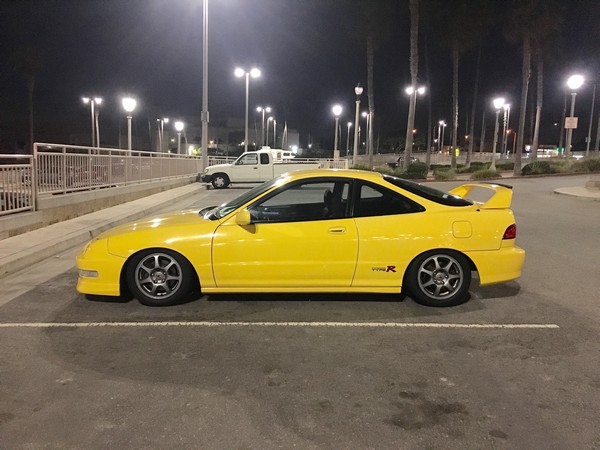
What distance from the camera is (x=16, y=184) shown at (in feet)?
32.3

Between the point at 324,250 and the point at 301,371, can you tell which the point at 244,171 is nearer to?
the point at 324,250

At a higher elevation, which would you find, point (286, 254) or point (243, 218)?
point (243, 218)

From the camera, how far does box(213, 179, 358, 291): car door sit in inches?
215

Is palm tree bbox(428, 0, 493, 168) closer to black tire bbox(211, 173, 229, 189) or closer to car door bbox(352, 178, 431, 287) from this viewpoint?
black tire bbox(211, 173, 229, 189)

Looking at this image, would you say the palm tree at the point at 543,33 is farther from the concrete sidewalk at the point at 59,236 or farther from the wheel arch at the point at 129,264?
the wheel arch at the point at 129,264

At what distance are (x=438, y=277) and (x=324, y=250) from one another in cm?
129

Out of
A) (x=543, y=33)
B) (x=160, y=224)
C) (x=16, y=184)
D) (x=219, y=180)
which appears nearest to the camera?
(x=160, y=224)

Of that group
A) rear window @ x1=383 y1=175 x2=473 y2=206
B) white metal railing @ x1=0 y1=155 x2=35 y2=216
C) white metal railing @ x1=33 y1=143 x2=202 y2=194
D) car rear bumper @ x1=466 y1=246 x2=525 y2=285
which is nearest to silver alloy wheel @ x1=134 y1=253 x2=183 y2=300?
rear window @ x1=383 y1=175 x2=473 y2=206

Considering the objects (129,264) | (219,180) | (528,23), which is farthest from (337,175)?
(528,23)

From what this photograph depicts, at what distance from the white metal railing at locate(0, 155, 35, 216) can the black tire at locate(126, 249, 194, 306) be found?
16.7 ft

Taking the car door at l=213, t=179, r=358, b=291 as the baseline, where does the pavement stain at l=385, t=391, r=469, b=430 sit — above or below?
below

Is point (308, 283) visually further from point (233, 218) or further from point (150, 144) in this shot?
point (150, 144)

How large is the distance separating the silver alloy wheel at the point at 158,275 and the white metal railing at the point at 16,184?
5.11m

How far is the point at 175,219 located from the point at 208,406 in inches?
115
